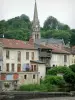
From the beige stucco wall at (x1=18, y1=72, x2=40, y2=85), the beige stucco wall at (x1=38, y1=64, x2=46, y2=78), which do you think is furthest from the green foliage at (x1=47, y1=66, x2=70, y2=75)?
the beige stucco wall at (x1=18, y1=72, x2=40, y2=85)

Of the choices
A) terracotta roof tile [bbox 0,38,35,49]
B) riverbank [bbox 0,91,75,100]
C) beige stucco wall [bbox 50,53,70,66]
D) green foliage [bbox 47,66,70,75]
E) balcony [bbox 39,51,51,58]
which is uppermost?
terracotta roof tile [bbox 0,38,35,49]

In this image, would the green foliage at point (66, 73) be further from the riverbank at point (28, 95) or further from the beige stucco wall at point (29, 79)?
the riverbank at point (28, 95)

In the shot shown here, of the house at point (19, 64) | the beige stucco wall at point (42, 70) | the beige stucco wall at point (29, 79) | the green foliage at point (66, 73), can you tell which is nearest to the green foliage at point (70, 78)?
the green foliage at point (66, 73)

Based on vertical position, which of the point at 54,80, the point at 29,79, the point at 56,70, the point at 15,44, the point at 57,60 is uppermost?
the point at 15,44

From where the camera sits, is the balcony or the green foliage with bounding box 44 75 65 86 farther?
the balcony

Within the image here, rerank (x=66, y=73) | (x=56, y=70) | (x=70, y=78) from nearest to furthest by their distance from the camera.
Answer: (x=70, y=78) < (x=66, y=73) < (x=56, y=70)

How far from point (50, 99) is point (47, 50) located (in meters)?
24.3

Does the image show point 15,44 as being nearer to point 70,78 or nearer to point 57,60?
point 70,78

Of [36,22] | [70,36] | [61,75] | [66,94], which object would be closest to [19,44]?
[61,75]

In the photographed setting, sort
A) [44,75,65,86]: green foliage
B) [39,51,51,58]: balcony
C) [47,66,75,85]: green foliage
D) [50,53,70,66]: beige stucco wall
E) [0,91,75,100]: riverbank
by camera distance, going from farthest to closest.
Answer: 1. [50,53,70,66]: beige stucco wall
2. [39,51,51,58]: balcony
3. [47,66,75,85]: green foliage
4. [44,75,65,86]: green foliage
5. [0,91,75,100]: riverbank

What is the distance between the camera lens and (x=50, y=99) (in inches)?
2766

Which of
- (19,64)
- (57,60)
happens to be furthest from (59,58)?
(19,64)

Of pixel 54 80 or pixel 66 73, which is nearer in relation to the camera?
pixel 54 80

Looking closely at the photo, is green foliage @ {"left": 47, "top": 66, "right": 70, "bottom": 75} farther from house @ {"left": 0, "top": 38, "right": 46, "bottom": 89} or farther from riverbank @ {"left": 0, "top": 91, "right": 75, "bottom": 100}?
riverbank @ {"left": 0, "top": 91, "right": 75, "bottom": 100}
